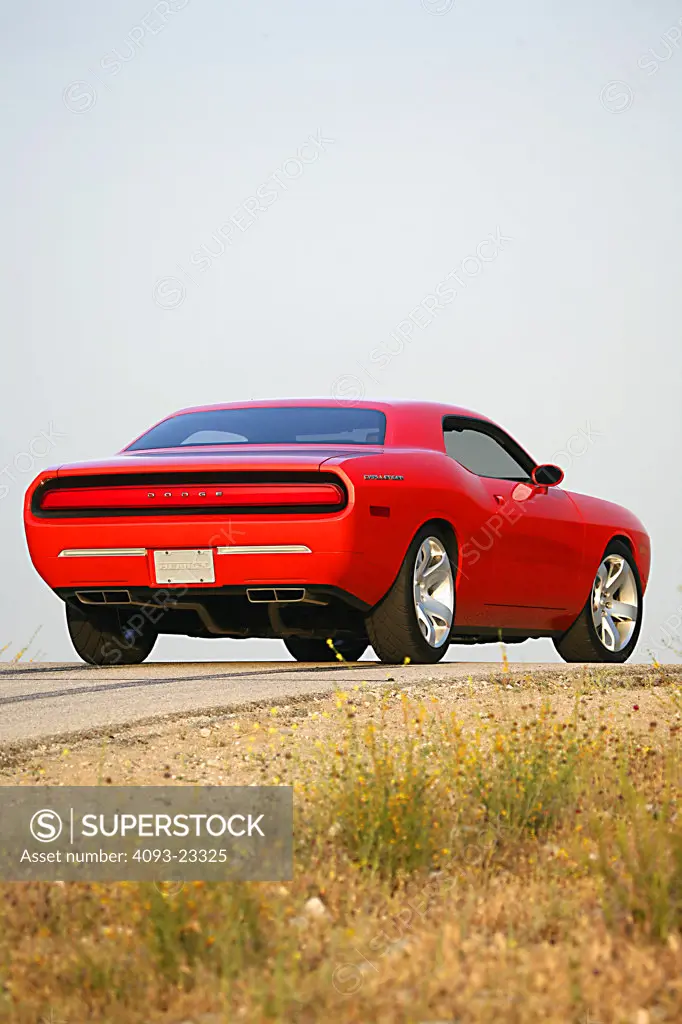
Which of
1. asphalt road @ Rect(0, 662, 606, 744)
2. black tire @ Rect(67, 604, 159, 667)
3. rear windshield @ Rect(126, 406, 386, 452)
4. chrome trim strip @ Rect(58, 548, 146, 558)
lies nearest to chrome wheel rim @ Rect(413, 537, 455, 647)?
asphalt road @ Rect(0, 662, 606, 744)

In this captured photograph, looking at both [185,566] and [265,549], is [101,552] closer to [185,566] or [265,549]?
[185,566]

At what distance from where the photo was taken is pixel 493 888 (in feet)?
14.3

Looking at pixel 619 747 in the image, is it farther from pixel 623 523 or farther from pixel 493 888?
pixel 623 523

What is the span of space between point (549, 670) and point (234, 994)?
16.2 feet

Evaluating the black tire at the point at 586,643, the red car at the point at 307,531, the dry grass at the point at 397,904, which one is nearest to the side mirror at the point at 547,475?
the red car at the point at 307,531

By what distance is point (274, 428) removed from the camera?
9039 millimetres

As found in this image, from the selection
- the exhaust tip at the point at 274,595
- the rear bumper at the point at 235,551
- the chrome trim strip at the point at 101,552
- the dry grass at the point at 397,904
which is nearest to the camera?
the dry grass at the point at 397,904

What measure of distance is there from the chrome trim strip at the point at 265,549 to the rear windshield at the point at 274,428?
999 millimetres

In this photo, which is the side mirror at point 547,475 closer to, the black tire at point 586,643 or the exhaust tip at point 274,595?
the black tire at point 586,643

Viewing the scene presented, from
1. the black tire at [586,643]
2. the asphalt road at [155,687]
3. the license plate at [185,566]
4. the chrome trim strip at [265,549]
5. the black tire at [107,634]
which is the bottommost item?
the black tire at [586,643]

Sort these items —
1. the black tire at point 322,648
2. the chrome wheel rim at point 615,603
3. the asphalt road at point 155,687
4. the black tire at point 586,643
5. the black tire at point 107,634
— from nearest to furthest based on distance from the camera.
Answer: the asphalt road at point 155,687 < the black tire at point 107,634 < the black tire at point 586,643 < the chrome wheel rim at point 615,603 < the black tire at point 322,648

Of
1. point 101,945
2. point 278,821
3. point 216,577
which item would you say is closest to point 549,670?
point 216,577

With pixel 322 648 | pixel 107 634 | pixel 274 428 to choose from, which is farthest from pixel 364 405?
pixel 322 648

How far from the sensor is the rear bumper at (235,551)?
315 inches
